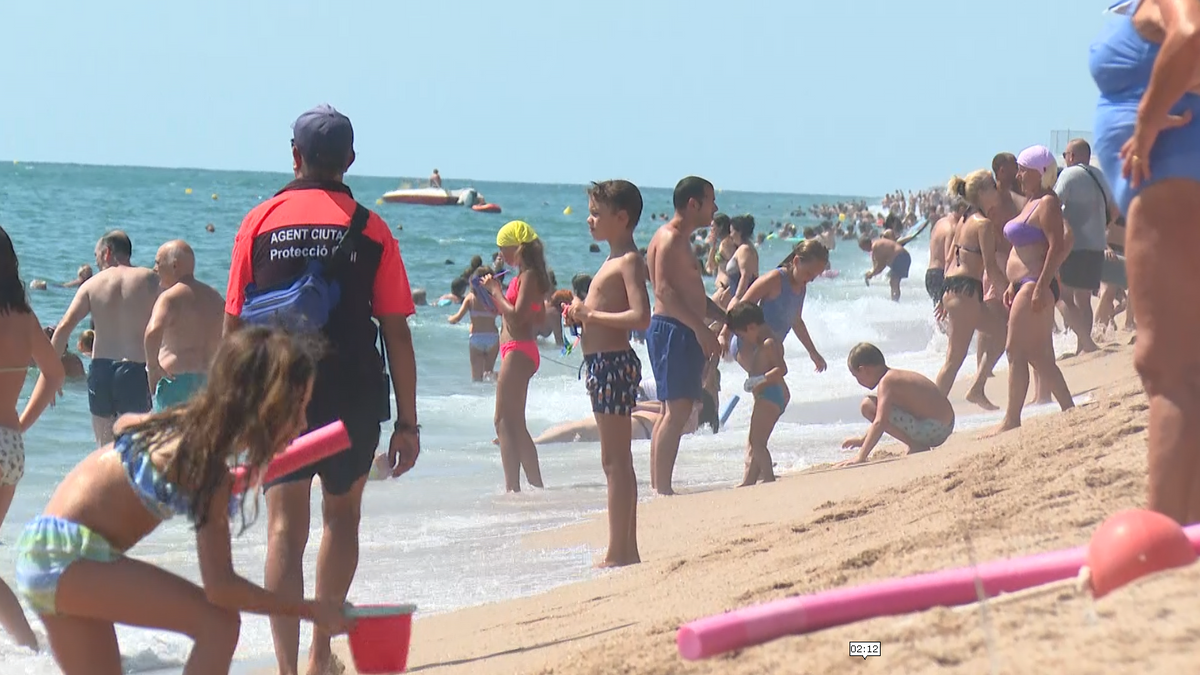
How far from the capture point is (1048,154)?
8.95 m

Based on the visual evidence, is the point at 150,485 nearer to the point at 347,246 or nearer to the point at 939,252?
the point at 347,246

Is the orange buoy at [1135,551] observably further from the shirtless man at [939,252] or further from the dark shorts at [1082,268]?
the shirtless man at [939,252]

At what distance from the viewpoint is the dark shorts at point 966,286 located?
1020cm

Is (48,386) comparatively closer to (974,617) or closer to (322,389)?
(322,389)

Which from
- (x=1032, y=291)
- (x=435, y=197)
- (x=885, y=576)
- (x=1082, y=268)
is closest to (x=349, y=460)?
(x=885, y=576)

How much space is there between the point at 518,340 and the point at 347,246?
4471 millimetres

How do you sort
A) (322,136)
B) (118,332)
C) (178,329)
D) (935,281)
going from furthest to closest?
1. (935,281)
2. (118,332)
3. (178,329)
4. (322,136)

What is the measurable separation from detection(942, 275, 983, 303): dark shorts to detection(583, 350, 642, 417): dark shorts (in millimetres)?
4859

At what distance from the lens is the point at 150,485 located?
3168mm

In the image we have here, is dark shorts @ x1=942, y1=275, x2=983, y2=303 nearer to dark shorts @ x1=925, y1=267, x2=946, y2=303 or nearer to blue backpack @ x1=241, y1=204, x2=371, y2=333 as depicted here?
dark shorts @ x1=925, y1=267, x2=946, y2=303

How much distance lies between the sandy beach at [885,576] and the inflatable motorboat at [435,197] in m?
70.5

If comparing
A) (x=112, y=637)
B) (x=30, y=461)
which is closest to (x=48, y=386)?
(x=112, y=637)

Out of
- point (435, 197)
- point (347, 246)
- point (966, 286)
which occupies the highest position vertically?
point (347, 246)

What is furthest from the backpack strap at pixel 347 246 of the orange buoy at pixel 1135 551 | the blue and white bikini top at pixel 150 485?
the orange buoy at pixel 1135 551
